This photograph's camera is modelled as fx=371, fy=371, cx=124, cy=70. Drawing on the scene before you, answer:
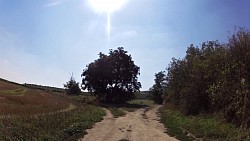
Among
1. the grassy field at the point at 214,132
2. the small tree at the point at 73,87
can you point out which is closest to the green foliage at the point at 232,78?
the grassy field at the point at 214,132

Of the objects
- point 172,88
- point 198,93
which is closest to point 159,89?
point 172,88

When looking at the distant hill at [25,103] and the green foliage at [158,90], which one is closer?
the distant hill at [25,103]

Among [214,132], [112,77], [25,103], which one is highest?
[112,77]

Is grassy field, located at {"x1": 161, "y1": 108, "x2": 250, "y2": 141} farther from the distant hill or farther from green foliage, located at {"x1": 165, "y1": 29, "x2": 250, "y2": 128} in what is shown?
the distant hill

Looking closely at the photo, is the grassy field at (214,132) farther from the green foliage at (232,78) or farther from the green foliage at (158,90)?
the green foliage at (158,90)

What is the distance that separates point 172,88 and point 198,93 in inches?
640

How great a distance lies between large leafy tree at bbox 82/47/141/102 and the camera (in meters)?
91.4

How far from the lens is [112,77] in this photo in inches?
3617

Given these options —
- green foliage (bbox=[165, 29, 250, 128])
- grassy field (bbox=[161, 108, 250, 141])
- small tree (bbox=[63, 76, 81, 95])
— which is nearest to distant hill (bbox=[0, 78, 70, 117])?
grassy field (bbox=[161, 108, 250, 141])

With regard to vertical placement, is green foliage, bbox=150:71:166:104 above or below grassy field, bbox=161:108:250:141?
above

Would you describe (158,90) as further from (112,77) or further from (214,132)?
(214,132)

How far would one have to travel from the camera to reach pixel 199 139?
76.1 feet

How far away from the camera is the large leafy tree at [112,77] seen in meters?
91.4

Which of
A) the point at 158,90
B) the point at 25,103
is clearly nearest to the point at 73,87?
the point at 158,90
